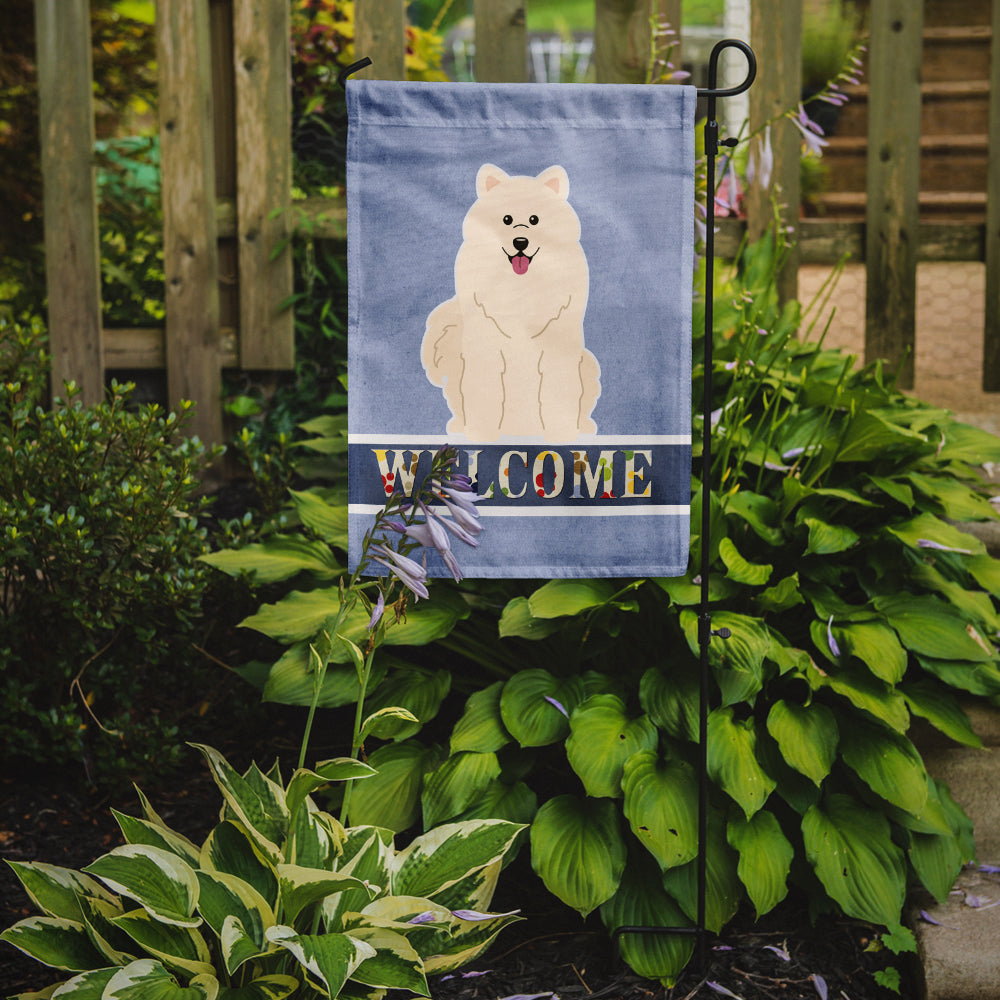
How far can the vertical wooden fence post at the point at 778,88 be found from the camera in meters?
3.23

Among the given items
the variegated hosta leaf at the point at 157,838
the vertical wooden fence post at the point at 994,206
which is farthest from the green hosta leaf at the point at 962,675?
the vertical wooden fence post at the point at 994,206

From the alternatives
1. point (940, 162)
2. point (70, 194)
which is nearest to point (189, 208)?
point (70, 194)

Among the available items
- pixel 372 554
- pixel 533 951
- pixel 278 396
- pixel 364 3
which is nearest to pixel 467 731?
pixel 533 951

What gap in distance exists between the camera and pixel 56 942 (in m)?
1.58

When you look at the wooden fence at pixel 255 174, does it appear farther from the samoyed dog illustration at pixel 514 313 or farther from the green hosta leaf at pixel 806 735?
the green hosta leaf at pixel 806 735

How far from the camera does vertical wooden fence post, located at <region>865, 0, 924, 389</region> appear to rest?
329 centimetres

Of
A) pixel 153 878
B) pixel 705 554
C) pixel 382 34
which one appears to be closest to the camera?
pixel 153 878

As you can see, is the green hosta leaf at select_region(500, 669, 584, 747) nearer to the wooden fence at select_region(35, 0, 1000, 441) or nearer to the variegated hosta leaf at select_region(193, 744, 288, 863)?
the variegated hosta leaf at select_region(193, 744, 288, 863)

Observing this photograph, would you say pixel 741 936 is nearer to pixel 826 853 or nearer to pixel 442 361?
pixel 826 853

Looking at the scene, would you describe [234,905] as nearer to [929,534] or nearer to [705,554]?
[705,554]

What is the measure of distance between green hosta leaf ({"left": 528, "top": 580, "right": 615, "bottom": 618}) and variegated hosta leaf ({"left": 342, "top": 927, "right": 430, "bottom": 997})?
0.65m

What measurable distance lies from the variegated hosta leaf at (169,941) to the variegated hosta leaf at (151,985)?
2 cm

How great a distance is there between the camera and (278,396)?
3.43 m

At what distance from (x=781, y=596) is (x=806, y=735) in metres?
0.28
